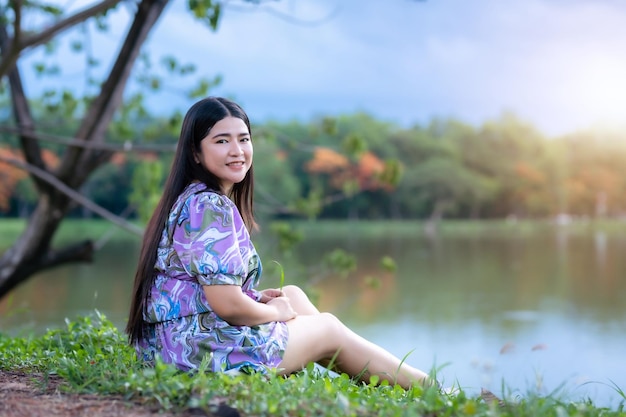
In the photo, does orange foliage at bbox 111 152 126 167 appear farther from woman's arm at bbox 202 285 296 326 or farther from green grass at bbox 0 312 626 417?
woman's arm at bbox 202 285 296 326

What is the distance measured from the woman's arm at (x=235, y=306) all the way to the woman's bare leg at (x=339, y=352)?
0.50ft

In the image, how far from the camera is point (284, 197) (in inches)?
1204

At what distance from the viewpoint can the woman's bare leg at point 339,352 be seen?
2.25 meters


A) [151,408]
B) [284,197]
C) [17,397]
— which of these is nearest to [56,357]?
[17,397]

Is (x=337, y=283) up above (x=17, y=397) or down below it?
below

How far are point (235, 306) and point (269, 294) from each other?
27 centimetres

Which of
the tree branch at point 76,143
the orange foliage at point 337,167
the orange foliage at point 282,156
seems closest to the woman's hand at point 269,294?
the tree branch at point 76,143

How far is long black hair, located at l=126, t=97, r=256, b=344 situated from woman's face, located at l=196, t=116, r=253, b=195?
0.06 feet

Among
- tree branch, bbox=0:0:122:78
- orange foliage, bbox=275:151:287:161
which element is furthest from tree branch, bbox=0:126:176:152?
orange foliage, bbox=275:151:287:161

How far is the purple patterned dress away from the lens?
2047 mm

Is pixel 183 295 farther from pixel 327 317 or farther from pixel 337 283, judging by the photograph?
pixel 337 283

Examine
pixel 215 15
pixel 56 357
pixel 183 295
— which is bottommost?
pixel 56 357

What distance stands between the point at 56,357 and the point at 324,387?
35.4 inches

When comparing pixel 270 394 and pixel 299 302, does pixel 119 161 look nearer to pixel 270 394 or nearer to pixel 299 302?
pixel 299 302
